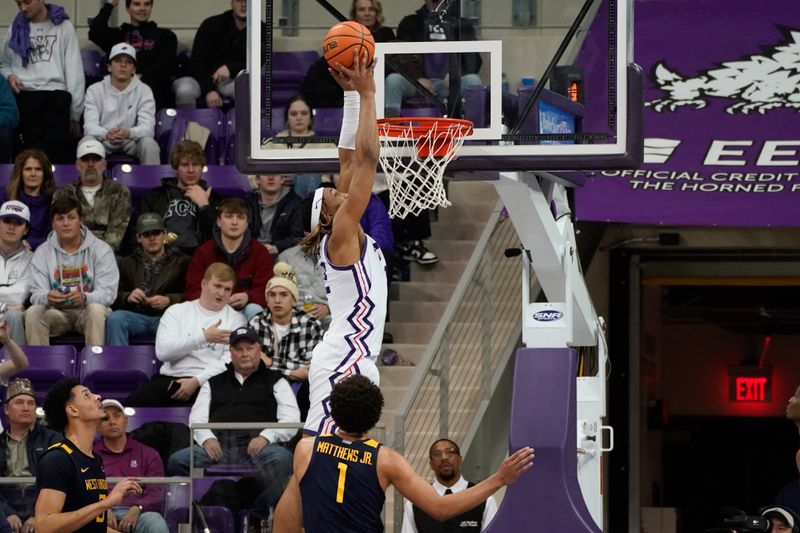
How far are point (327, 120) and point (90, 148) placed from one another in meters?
2.20

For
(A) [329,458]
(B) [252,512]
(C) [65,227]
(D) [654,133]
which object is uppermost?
(D) [654,133]

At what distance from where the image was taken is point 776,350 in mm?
20438

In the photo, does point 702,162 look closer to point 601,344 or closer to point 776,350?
point 601,344

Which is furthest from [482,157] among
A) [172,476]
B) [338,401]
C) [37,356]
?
[37,356]

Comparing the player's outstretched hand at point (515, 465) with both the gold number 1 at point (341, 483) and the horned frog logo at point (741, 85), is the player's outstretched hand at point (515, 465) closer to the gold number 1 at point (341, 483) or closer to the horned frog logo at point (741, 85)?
the gold number 1 at point (341, 483)

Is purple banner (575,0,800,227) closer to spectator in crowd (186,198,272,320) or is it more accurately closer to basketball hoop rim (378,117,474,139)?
spectator in crowd (186,198,272,320)

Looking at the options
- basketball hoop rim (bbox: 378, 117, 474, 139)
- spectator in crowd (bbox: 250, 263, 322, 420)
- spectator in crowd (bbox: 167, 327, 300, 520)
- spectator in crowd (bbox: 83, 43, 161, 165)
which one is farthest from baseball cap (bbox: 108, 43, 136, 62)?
basketball hoop rim (bbox: 378, 117, 474, 139)

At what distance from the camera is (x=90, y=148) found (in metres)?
12.7

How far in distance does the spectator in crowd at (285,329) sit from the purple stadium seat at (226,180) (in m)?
2.29

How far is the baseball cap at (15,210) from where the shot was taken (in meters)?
12.0

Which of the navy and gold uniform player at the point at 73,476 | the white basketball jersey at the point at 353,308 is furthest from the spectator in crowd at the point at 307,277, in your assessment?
the white basketball jersey at the point at 353,308

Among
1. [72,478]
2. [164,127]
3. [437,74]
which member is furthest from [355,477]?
[164,127]

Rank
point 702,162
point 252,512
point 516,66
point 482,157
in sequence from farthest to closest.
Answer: point 702,162 → point 252,512 → point 516,66 → point 482,157

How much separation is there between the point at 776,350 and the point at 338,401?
614 inches
